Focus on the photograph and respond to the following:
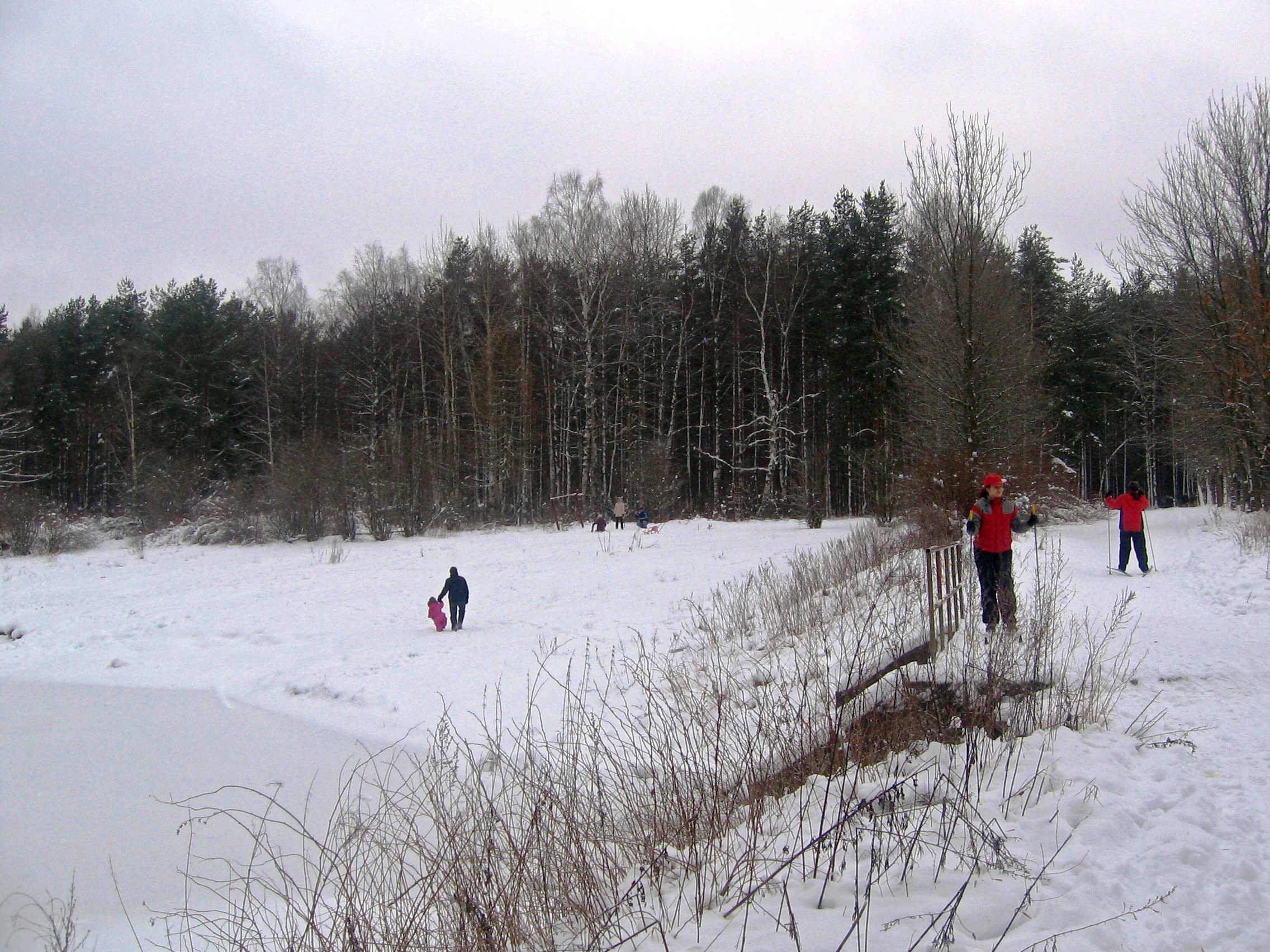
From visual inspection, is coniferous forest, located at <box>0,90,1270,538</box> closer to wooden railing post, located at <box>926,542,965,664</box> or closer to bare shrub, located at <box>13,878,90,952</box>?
wooden railing post, located at <box>926,542,965,664</box>

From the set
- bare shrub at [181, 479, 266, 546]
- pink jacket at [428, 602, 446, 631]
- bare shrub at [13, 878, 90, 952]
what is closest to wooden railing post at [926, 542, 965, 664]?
bare shrub at [13, 878, 90, 952]

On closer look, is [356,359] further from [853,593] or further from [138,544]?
[853,593]

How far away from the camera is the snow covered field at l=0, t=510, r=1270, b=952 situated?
9.75 feet

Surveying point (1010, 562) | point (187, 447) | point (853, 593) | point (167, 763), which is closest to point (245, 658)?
point (167, 763)

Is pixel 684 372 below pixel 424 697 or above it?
above

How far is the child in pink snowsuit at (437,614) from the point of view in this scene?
11.7 m

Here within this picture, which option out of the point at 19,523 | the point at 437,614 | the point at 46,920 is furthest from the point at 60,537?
the point at 46,920

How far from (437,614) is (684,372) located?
24737 millimetres

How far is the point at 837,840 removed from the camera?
2.88 metres

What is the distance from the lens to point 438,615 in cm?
1170

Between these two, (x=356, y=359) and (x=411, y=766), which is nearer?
(x=411, y=766)

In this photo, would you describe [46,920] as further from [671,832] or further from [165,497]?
[165,497]

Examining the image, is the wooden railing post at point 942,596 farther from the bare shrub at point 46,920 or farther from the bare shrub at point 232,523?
the bare shrub at point 232,523

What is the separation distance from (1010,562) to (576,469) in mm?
28885
